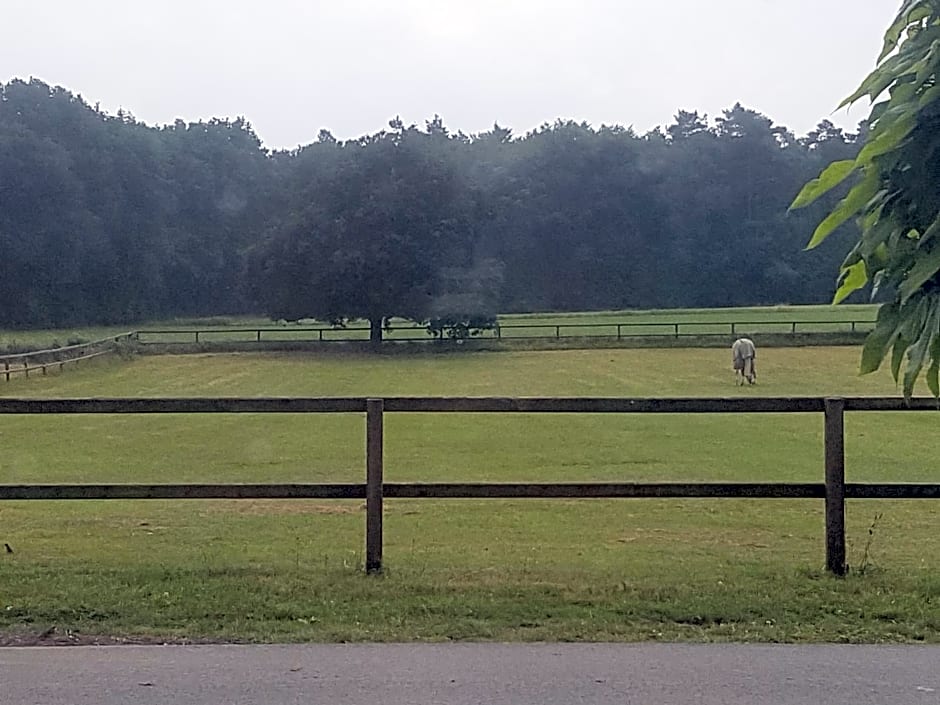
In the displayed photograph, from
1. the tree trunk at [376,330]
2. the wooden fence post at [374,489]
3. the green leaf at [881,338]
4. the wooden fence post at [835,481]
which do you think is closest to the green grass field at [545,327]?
the tree trunk at [376,330]

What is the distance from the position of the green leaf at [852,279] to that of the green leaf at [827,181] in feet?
0.78

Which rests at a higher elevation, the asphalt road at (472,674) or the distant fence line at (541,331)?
the distant fence line at (541,331)

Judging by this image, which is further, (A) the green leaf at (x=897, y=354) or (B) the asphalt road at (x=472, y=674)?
(B) the asphalt road at (x=472, y=674)

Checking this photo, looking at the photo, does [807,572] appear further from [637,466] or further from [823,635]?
[637,466]

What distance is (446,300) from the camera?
5866cm

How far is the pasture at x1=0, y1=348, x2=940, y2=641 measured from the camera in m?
6.10

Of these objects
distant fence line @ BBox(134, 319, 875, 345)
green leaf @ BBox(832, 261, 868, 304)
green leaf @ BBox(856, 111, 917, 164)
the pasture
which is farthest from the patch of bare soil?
distant fence line @ BBox(134, 319, 875, 345)

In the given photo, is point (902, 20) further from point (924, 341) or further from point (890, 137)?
point (924, 341)

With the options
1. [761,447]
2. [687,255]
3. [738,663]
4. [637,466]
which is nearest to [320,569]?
[738,663]

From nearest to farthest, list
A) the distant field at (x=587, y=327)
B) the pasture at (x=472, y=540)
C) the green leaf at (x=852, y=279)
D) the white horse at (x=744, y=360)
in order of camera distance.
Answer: the green leaf at (x=852, y=279), the pasture at (x=472, y=540), the white horse at (x=744, y=360), the distant field at (x=587, y=327)

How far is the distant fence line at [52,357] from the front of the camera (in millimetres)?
39312

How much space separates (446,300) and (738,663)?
53.5 metres

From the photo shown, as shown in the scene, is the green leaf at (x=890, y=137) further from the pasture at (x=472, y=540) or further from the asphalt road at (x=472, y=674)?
the pasture at (x=472, y=540)

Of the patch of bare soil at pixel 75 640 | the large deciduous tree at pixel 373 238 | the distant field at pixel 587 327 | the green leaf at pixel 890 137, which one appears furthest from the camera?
the large deciduous tree at pixel 373 238
